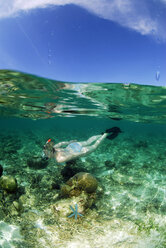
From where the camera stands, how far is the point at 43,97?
13.0 meters

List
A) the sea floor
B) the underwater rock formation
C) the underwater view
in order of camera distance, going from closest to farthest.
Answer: the sea floor < the underwater view < the underwater rock formation

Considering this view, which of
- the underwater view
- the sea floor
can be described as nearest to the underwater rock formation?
the underwater view

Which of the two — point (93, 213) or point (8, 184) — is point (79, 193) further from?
point (8, 184)

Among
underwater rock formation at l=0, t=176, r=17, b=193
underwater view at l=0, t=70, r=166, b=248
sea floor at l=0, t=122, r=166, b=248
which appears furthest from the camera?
underwater rock formation at l=0, t=176, r=17, b=193

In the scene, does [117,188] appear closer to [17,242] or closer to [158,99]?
[17,242]

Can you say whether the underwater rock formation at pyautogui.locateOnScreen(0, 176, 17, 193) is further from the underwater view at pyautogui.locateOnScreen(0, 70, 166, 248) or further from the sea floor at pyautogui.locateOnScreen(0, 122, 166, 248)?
the sea floor at pyautogui.locateOnScreen(0, 122, 166, 248)

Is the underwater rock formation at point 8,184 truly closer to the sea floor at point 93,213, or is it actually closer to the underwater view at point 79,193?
the underwater view at point 79,193

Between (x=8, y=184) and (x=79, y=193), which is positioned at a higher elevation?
(x=8, y=184)

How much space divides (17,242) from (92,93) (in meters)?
10.4

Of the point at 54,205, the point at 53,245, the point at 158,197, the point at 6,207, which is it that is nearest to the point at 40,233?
the point at 53,245

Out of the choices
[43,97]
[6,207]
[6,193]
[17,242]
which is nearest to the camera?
[17,242]

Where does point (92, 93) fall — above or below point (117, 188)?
above

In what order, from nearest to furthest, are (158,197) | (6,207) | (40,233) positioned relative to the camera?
1. (40,233)
2. (6,207)
3. (158,197)

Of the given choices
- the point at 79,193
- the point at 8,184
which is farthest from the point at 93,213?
the point at 8,184
